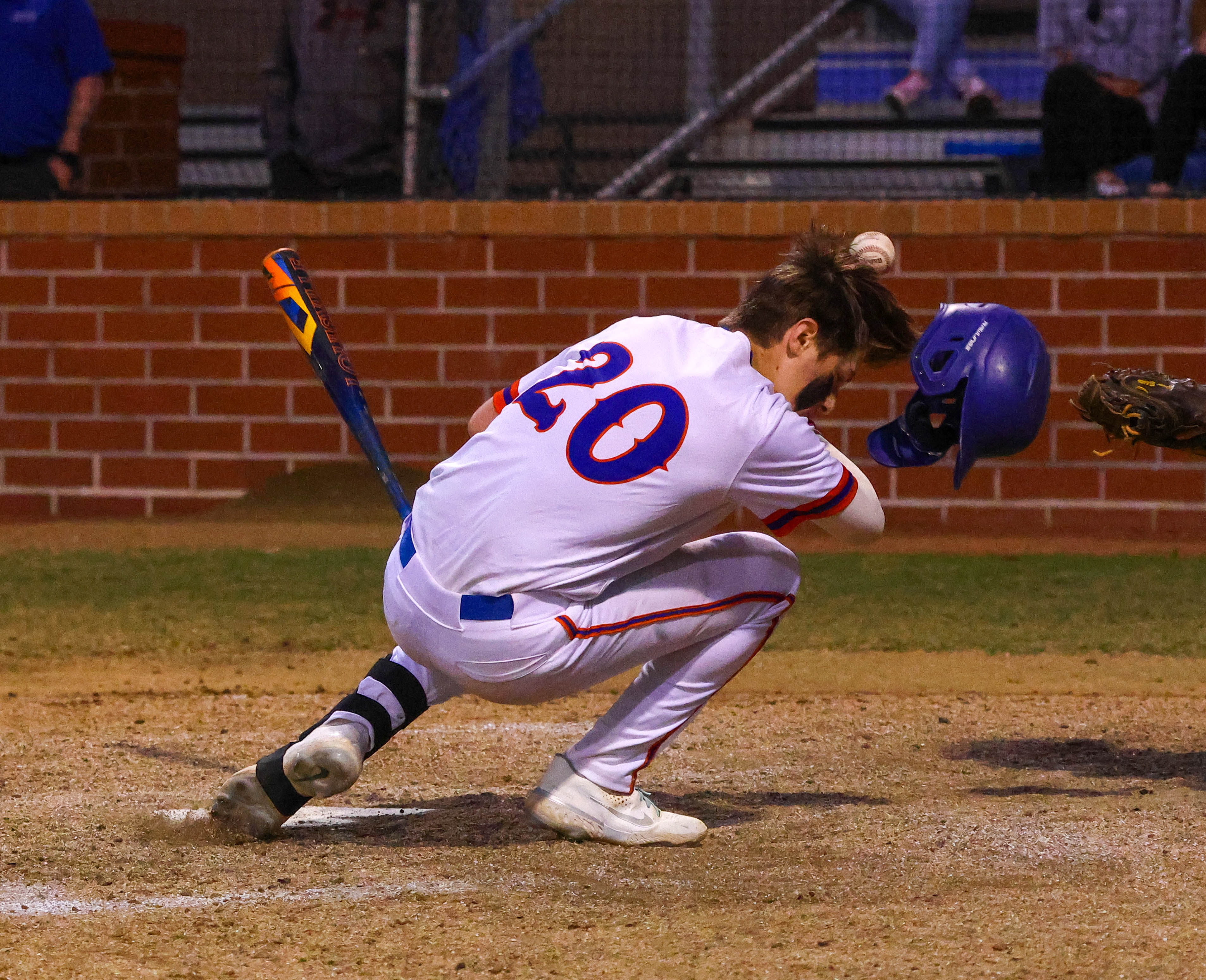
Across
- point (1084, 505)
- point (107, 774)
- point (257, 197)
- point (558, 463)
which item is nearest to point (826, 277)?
point (558, 463)

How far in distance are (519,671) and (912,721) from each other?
1.99 metres

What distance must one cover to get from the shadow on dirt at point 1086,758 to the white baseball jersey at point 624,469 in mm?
1413

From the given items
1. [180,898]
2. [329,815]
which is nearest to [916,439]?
[329,815]

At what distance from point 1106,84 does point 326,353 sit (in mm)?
6410

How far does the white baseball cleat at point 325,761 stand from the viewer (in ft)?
11.7

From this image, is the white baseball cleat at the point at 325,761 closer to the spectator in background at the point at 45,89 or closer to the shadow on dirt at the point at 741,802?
the shadow on dirt at the point at 741,802

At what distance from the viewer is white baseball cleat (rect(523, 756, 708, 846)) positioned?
371 centimetres

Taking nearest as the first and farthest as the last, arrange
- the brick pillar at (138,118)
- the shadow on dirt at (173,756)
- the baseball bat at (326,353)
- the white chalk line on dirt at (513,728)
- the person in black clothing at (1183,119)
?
1. the baseball bat at (326,353)
2. the shadow on dirt at (173,756)
3. the white chalk line on dirt at (513,728)
4. the person in black clothing at (1183,119)
5. the brick pillar at (138,118)

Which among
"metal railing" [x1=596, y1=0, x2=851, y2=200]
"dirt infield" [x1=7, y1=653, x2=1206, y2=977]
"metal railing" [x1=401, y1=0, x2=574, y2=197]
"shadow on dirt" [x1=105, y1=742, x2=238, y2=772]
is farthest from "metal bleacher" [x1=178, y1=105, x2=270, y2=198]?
"shadow on dirt" [x1=105, y1=742, x2=238, y2=772]

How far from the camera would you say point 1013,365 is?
3816 millimetres

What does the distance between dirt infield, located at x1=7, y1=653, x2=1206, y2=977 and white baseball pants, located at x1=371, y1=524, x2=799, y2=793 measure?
30 cm

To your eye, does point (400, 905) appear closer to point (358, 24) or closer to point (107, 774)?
point (107, 774)

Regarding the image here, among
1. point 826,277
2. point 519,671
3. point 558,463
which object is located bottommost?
point 519,671

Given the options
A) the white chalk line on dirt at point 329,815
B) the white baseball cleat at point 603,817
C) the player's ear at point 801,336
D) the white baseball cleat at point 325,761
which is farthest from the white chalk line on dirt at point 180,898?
the player's ear at point 801,336
